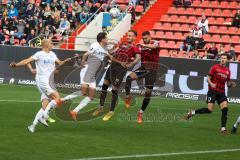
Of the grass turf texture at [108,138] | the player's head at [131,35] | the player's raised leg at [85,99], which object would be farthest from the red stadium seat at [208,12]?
the player's raised leg at [85,99]

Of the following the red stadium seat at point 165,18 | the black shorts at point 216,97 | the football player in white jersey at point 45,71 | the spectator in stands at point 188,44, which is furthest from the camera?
the red stadium seat at point 165,18

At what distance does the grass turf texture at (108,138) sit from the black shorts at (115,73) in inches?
38.8

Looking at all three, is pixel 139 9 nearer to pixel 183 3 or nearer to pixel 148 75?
pixel 183 3

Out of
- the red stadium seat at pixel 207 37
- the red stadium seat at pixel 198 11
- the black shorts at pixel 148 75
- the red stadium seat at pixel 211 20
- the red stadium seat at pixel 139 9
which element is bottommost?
the red stadium seat at pixel 207 37

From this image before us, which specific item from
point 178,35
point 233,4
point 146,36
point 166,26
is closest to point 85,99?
point 146,36

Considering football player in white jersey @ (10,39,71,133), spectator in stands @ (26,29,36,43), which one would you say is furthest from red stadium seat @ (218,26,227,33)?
football player in white jersey @ (10,39,71,133)

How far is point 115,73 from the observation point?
64.2 ft

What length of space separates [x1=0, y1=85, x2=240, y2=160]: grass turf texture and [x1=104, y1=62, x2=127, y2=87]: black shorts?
0.98 m

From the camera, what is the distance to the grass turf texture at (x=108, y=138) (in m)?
12.7

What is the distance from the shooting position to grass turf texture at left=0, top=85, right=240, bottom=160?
1266 centimetres

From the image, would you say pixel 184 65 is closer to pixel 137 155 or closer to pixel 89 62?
pixel 89 62

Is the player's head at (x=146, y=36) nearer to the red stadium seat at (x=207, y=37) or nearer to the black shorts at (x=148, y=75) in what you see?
the black shorts at (x=148, y=75)

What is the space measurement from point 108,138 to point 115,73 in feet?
16.6

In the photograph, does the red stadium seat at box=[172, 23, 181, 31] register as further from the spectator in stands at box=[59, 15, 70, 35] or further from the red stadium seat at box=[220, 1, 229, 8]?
the spectator in stands at box=[59, 15, 70, 35]
